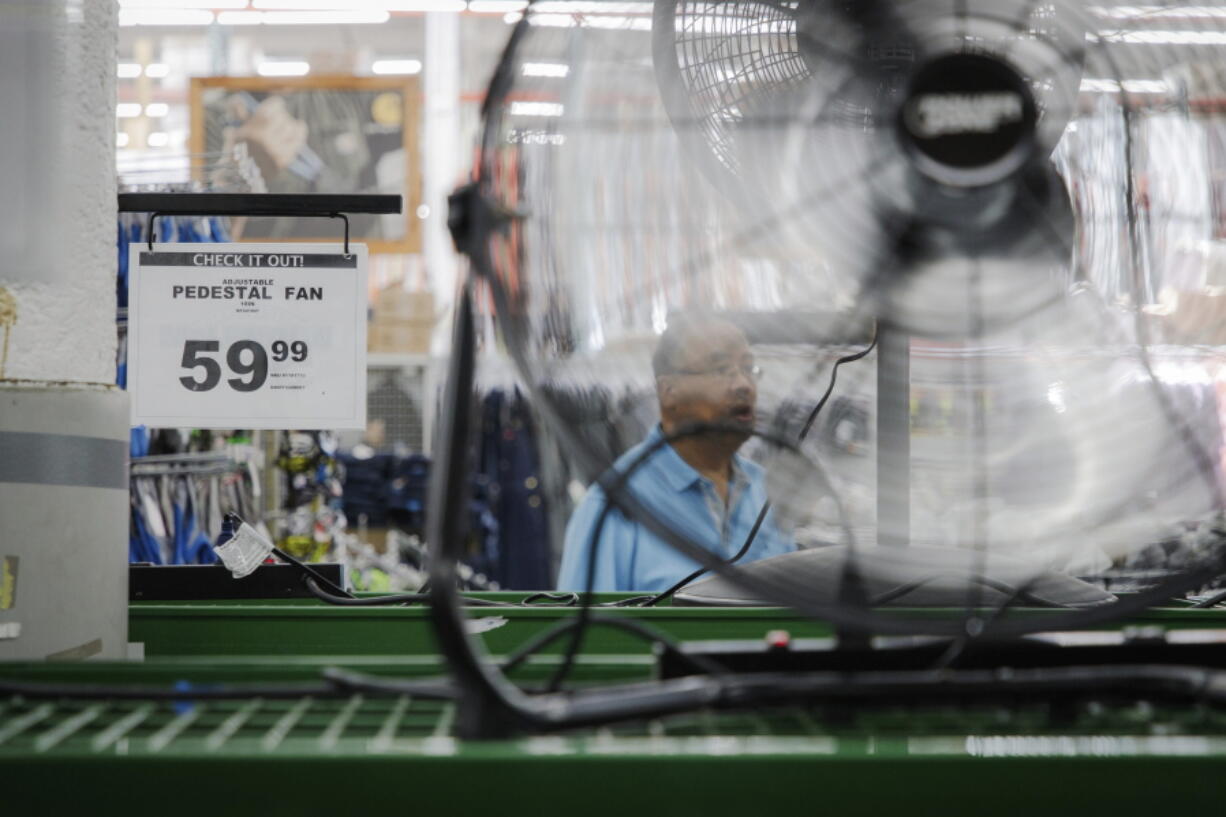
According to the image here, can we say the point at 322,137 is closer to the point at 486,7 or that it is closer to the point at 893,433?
the point at 486,7

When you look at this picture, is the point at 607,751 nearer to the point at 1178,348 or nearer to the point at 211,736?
the point at 211,736

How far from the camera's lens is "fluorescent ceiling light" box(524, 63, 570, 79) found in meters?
0.62

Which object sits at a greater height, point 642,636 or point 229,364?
point 229,364

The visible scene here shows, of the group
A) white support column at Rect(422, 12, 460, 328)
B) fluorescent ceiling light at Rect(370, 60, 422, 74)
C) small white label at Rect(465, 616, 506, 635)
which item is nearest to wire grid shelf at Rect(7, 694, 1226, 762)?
small white label at Rect(465, 616, 506, 635)

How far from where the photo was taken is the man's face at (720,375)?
665mm

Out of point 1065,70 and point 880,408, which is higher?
point 1065,70

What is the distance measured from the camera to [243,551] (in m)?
1.31

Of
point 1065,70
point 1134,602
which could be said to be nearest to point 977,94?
point 1065,70

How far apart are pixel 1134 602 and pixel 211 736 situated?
1.55ft

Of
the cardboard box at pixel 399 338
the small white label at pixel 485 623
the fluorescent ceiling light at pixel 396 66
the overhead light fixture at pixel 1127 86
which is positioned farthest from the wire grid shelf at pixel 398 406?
the overhead light fixture at pixel 1127 86

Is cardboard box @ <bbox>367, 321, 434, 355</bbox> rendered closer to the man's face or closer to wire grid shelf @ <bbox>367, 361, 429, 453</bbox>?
wire grid shelf @ <bbox>367, 361, 429, 453</bbox>

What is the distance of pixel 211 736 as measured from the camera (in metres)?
0.54

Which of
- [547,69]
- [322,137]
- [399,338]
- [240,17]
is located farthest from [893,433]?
[240,17]

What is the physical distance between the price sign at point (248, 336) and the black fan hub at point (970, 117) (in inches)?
38.8
